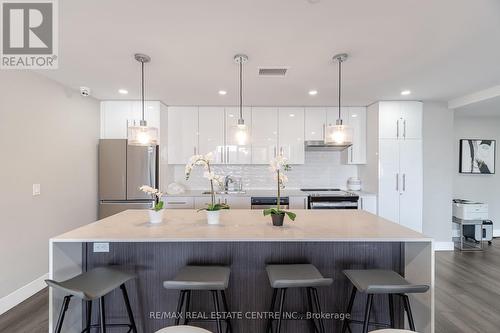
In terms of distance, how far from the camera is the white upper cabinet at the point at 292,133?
437cm

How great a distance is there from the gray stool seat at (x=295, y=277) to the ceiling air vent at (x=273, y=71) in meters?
1.99

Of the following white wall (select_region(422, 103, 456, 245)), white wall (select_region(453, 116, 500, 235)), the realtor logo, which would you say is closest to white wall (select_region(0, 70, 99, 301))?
the realtor logo

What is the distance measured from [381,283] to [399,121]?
3.22 meters

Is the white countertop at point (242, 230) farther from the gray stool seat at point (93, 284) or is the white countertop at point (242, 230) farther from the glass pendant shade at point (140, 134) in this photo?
the glass pendant shade at point (140, 134)

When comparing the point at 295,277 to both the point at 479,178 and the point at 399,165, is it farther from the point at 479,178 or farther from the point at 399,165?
the point at 479,178

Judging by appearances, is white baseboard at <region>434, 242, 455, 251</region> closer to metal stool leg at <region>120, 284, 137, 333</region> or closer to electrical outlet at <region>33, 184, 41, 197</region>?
metal stool leg at <region>120, 284, 137, 333</region>

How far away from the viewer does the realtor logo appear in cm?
177

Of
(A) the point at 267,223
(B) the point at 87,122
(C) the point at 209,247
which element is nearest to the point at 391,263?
(A) the point at 267,223

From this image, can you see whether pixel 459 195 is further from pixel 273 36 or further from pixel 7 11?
pixel 7 11

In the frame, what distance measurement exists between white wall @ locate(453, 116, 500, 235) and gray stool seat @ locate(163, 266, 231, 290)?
5.45 m

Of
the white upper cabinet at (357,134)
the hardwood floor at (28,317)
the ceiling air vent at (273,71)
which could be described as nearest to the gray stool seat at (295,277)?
the ceiling air vent at (273,71)

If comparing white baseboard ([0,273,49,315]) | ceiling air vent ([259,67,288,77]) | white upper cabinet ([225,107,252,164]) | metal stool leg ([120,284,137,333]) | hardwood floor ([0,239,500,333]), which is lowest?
hardwood floor ([0,239,500,333])

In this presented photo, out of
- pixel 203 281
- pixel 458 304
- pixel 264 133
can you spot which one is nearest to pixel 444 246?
pixel 458 304

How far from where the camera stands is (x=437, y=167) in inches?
164
